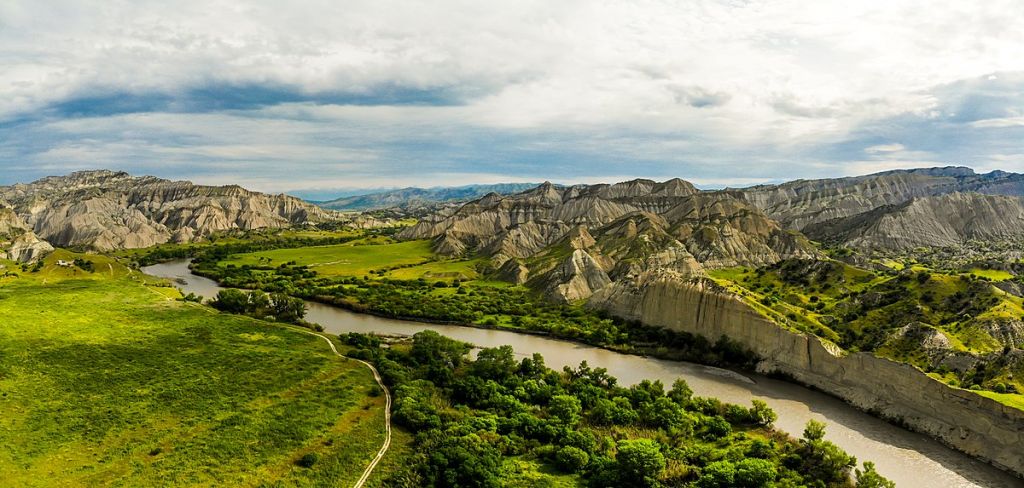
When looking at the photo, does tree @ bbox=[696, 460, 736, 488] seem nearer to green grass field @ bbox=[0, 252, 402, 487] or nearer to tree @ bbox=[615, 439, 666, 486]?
tree @ bbox=[615, 439, 666, 486]

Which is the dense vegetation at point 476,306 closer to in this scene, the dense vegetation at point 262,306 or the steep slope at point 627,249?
the steep slope at point 627,249

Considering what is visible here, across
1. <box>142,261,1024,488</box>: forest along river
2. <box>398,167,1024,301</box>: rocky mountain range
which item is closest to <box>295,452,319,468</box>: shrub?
<box>142,261,1024,488</box>: forest along river

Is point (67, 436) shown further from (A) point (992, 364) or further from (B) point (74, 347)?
(A) point (992, 364)

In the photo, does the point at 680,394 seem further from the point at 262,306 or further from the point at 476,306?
the point at 262,306

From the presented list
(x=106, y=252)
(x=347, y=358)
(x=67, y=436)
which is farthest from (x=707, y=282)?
(x=106, y=252)

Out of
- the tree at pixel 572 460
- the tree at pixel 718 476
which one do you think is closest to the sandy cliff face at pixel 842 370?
the tree at pixel 718 476

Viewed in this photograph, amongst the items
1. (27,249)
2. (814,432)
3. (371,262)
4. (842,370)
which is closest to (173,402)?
(814,432)
